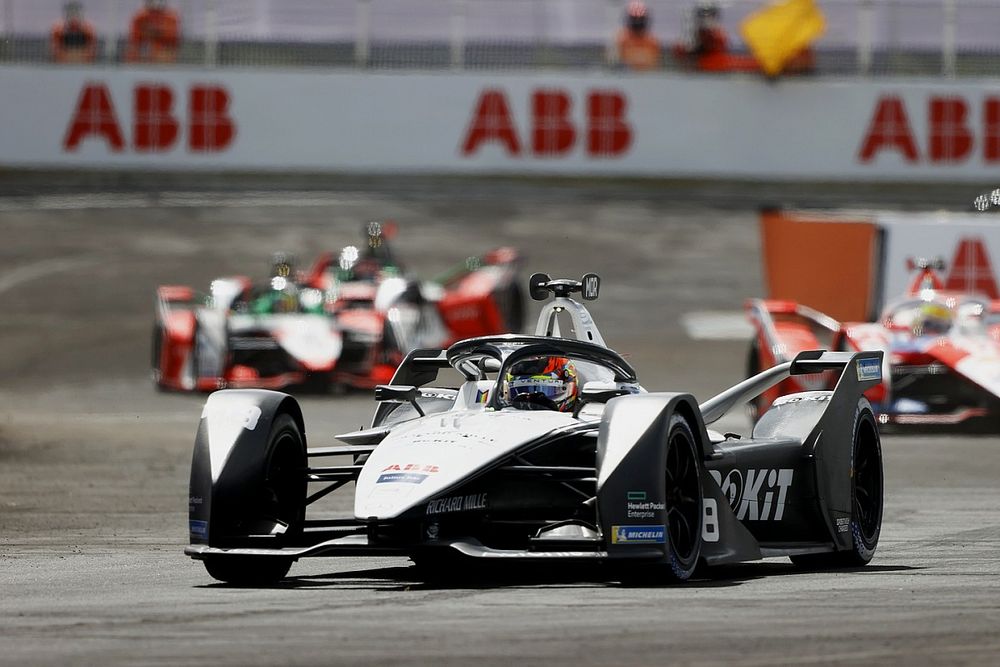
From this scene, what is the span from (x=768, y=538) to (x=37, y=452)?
8650 millimetres

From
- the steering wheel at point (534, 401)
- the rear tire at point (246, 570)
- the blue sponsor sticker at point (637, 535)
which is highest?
the steering wheel at point (534, 401)

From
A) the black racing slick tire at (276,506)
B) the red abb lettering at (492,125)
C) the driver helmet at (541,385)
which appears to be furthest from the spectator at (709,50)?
the black racing slick tire at (276,506)

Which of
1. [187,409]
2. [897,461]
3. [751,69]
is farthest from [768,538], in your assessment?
[751,69]

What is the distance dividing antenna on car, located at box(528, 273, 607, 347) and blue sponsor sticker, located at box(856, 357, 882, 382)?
1.40 meters

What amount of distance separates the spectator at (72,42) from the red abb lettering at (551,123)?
757cm

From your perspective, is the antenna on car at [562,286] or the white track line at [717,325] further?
the white track line at [717,325]

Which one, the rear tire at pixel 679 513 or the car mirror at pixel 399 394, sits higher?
the car mirror at pixel 399 394

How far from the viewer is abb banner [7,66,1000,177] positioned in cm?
3241

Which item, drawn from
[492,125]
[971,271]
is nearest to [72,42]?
[492,125]

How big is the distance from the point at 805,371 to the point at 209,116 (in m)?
23.1

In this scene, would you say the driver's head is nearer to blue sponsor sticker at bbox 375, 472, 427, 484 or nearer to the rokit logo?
the rokit logo

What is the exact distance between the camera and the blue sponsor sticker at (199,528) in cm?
887

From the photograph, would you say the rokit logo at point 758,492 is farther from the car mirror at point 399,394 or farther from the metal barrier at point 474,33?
the metal barrier at point 474,33

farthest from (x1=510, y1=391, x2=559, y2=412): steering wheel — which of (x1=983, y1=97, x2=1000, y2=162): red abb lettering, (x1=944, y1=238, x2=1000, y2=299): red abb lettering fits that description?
(x1=983, y1=97, x2=1000, y2=162): red abb lettering
